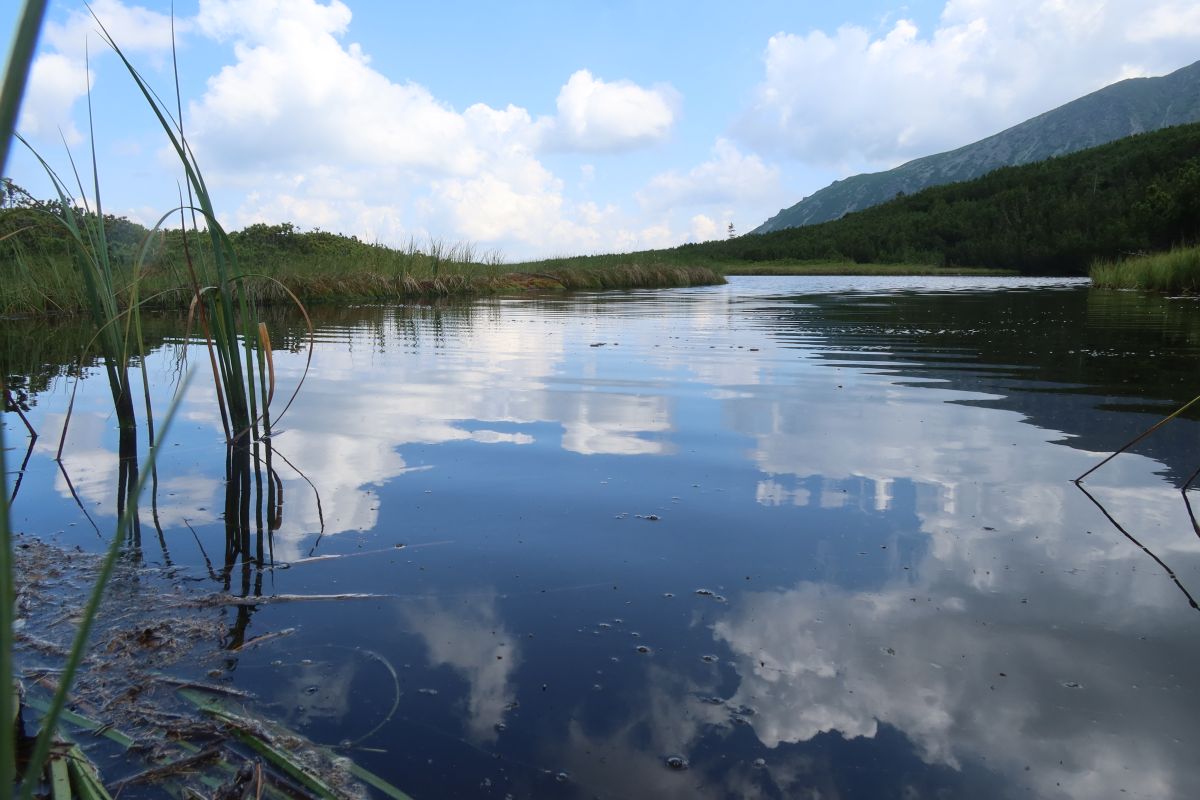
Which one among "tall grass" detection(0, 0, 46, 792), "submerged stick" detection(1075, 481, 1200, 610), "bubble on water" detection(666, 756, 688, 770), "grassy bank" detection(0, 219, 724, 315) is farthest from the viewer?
"grassy bank" detection(0, 219, 724, 315)

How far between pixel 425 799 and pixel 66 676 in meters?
0.96

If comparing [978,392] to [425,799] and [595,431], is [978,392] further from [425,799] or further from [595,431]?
[425,799]

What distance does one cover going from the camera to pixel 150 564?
2.60 metres

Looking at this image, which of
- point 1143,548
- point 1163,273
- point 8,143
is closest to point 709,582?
point 1143,548

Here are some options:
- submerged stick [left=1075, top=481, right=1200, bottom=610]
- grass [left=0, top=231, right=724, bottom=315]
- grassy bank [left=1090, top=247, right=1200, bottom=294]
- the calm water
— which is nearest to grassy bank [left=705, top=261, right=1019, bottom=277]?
grass [left=0, top=231, right=724, bottom=315]

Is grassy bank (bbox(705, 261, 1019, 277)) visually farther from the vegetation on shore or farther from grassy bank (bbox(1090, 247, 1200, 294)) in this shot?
grassy bank (bbox(1090, 247, 1200, 294))

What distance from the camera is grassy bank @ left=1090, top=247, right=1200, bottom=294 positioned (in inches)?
745

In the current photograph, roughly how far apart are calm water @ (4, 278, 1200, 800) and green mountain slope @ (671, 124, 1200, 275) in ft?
182

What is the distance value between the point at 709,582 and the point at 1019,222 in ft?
284

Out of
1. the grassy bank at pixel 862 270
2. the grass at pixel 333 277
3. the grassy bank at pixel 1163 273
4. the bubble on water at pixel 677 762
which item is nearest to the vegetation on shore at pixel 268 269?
the grass at pixel 333 277

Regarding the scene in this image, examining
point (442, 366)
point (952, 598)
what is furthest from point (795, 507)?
point (442, 366)

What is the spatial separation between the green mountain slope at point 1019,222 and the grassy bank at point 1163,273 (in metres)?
30.5

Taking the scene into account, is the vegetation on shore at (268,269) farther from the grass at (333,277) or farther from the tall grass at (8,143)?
the tall grass at (8,143)

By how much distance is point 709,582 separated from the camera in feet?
8.06
